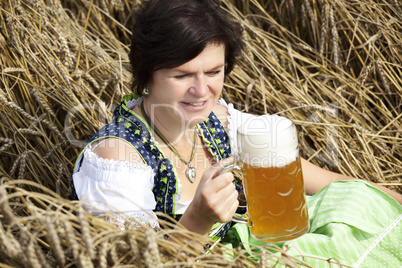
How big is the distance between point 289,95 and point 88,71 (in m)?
0.90

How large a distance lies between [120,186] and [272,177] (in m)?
0.44

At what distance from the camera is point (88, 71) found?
2.12 meters

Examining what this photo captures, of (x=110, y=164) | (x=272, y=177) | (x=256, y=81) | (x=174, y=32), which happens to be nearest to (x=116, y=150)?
(x=110, y=164)

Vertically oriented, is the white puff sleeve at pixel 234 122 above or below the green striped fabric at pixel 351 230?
above

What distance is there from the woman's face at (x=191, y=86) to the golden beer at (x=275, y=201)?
1.07ft

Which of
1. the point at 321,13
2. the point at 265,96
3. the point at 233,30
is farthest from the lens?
→ the point at 321,13

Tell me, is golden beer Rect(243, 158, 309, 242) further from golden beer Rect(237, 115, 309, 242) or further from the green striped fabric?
the green striped fabric

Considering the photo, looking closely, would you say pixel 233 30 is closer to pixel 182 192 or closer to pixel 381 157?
pixel 182 192

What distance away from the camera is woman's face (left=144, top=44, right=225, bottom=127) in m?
1.40

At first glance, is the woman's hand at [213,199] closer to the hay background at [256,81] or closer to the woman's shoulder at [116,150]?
the woman's shoulder at [116,150]

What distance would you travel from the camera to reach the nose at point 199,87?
1.40 meters

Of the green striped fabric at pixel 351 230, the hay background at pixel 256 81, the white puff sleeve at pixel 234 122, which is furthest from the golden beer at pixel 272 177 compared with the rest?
the hay background at pixel 256 81

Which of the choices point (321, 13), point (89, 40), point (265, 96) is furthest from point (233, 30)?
point (321, 13)

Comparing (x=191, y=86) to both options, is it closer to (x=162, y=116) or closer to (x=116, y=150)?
(x=162, y=116)
